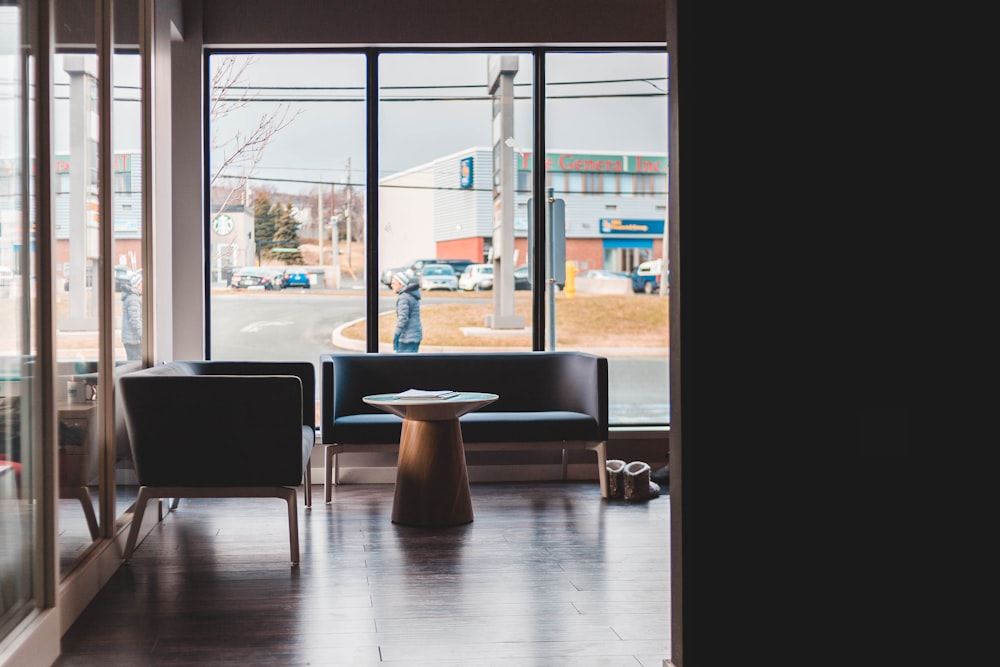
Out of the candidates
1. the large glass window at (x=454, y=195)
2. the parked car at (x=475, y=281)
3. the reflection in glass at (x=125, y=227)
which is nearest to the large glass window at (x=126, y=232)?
the reflection in glass at (x=125, y=227)

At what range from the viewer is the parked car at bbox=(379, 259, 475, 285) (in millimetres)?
6898

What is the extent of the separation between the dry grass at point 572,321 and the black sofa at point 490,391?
246mm

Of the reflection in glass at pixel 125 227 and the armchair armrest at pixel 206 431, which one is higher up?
the reflection in glass at pixel 125 227

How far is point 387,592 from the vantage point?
3945mm

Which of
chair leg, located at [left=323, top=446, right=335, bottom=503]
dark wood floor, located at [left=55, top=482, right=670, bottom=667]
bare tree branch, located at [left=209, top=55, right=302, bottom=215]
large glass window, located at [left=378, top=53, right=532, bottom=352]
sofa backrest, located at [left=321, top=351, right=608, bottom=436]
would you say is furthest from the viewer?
large glass window, located at [left=378, top=53, right=532, bottom=352]

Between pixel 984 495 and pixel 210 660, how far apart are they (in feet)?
7.56


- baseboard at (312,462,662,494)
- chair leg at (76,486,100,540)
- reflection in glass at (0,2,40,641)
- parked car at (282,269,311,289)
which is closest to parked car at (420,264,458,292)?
parked car at (282,269,311,289)

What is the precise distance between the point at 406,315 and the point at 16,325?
410 cm

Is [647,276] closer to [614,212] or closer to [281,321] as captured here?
[614,212]

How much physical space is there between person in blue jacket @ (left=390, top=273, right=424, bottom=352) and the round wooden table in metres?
1.60

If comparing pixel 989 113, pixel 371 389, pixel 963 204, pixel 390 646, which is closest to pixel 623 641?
pixel 390 646

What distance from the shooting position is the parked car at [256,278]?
6789mm

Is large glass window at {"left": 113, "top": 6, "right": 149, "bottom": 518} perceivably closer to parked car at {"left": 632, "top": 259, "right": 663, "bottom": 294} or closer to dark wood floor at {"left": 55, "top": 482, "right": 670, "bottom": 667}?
dark wood floor at {"left": 55, "top": 482, "right": 670, "bottom": 667}

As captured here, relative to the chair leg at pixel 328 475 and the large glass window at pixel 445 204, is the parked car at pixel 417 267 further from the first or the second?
the chair leg at pixel 328 475
